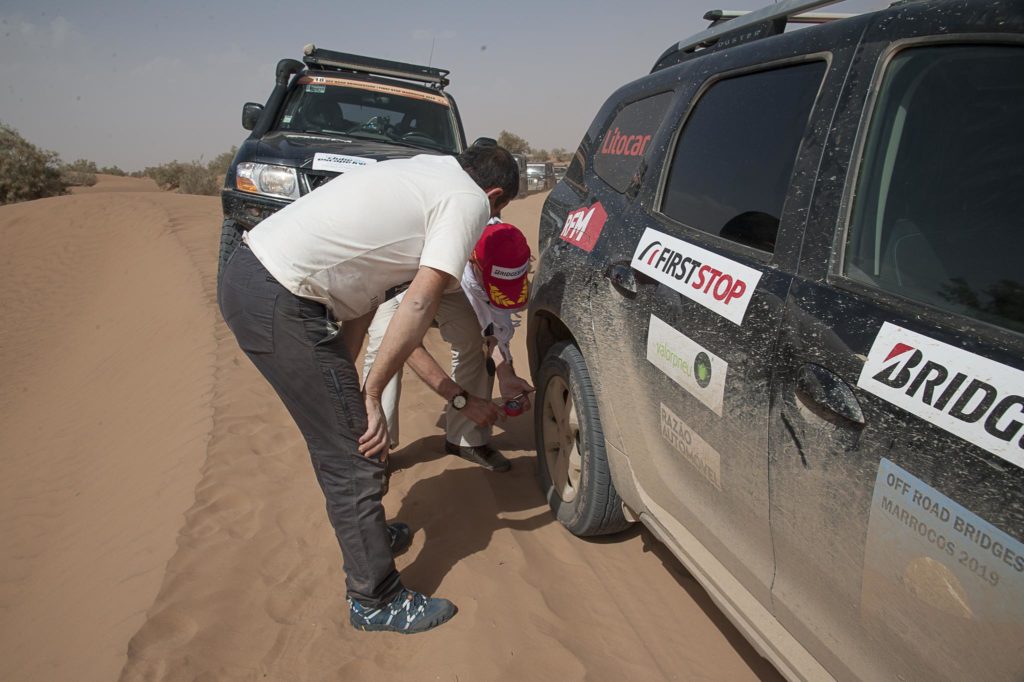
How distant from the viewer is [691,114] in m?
2.45

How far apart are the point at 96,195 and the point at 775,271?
16402mm

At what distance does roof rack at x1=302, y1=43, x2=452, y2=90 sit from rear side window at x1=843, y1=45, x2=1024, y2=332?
20.1ft

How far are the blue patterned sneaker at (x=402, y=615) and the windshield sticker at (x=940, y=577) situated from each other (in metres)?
1.58

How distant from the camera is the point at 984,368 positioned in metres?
1.25

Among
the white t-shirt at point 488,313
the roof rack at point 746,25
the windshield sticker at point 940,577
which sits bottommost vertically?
the white t-shirt at point 488,313

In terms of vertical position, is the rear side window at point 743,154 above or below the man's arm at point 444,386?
above

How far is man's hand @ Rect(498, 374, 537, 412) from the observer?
10.8 ft

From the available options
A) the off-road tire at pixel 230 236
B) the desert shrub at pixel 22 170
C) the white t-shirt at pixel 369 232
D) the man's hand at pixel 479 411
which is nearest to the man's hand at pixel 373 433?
the white t-shirt at pixel 369 232

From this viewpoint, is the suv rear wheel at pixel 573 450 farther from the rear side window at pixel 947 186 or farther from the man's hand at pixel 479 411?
the rear side window at pixel 947 186

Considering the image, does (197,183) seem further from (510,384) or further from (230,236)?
(510,384)

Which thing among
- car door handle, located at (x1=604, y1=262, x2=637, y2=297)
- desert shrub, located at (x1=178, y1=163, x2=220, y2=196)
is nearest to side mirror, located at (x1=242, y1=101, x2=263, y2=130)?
car door handle, located at (x1=604, y1=262, x2=637, y2=297)

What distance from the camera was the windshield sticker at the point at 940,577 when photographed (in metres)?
1.15

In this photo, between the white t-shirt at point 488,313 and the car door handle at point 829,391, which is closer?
the car door handle at point 829,391

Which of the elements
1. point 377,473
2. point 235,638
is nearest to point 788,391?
point 377,473
